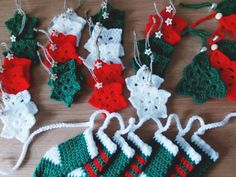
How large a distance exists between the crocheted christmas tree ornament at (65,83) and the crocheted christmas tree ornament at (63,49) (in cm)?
2

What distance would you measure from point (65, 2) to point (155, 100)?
0.37 m

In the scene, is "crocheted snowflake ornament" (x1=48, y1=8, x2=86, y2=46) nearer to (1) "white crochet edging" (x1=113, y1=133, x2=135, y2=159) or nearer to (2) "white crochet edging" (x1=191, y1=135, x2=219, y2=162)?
(1) "white crochet edging" (x1=113, y1=133, x2=135, y2=159)

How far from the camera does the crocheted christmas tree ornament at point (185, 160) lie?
0.79 metres

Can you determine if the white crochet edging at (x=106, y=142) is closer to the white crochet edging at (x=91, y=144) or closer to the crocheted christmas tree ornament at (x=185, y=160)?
the white crochet edging at (x=91, y=144)

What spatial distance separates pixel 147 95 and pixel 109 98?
91mm

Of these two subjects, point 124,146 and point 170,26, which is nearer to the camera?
point 124,146

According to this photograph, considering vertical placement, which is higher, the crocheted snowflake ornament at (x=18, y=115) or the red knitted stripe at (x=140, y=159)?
the crocheted snowflake ornament at (x=18, y=115)

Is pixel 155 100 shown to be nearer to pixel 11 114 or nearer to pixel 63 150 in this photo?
pixel 63 150

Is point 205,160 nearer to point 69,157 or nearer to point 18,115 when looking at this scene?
point 69,157

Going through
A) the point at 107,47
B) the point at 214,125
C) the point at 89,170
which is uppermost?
the point at 107,47

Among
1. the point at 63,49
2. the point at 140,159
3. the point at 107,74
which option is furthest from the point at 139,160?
the point at 63,49

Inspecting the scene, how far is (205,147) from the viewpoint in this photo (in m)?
0.81

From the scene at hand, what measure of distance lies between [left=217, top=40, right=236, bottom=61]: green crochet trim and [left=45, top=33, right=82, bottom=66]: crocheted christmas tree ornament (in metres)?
0.35

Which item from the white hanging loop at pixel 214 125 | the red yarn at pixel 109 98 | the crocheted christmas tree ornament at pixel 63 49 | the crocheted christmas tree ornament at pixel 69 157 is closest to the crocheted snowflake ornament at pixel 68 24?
the crocheted christmas tree ornament at pixel 63 49
